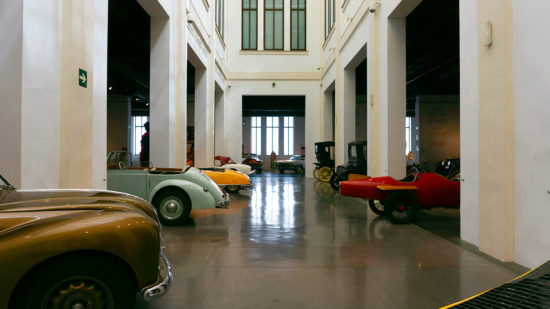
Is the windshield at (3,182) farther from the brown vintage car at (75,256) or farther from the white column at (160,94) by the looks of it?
the white column at (160,94)

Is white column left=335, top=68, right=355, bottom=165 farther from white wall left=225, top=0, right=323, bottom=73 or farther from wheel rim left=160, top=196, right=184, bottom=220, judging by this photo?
wheel rim left=160, top=196, right=184, bottom=220

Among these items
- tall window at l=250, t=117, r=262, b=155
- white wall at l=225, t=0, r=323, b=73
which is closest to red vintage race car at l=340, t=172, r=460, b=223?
white wall at l=225, t=0, r=323, b=73

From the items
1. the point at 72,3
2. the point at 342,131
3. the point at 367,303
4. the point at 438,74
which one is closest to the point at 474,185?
the point at 367,303

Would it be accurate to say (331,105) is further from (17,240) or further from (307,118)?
(17,240)

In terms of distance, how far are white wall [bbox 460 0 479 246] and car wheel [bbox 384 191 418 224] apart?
1388 mm

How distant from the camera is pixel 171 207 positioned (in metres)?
6.14

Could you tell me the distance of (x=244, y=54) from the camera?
2061 centimetres

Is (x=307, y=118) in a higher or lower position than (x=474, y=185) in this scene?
higher

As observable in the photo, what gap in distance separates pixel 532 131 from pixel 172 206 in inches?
206

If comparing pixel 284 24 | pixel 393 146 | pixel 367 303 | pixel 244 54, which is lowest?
pixel 367 303

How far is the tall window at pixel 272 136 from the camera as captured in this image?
35875 millimetres

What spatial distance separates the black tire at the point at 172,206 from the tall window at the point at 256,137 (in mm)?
29679

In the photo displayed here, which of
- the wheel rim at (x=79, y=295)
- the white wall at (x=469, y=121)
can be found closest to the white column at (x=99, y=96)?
the wheel rim at (x=79, y=295)

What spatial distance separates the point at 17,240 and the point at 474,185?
5.00 meters
